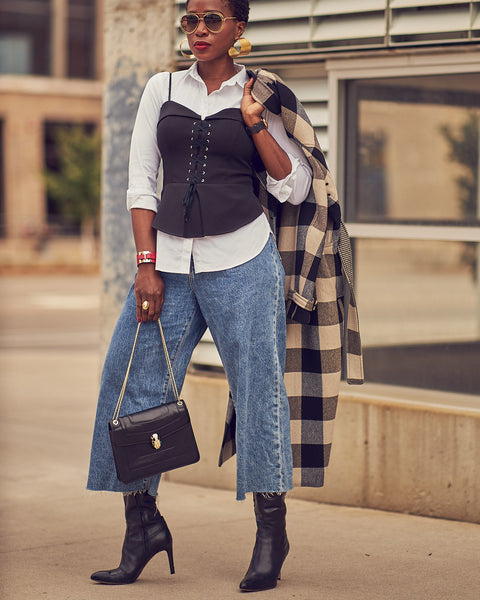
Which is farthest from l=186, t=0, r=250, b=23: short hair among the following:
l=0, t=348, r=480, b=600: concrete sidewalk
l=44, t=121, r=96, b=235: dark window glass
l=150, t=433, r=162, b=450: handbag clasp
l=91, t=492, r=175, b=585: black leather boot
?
l=44, t=121, r=96, b=235: dark window glass

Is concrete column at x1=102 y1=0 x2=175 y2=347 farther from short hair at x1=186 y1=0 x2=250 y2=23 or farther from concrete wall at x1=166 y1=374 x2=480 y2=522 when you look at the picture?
short hair at x1=186 y1=0 x2=250 y2=23

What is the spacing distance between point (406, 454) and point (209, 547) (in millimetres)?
1032

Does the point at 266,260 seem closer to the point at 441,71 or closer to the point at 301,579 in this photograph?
the point at 301,579

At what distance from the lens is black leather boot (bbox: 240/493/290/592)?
383cm

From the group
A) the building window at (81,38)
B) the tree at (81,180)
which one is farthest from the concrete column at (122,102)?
the building window at (81,38)

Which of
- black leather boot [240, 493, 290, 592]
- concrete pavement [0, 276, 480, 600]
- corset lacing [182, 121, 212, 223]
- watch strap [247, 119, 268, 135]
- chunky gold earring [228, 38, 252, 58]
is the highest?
chunky gold earring [228, 38, 252, 58]

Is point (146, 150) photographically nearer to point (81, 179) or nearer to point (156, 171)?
point (156, 171)

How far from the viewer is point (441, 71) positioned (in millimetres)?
4953

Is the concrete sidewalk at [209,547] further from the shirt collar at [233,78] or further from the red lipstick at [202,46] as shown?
the red lipstick at [202,46]

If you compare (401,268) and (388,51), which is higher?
(388,51)

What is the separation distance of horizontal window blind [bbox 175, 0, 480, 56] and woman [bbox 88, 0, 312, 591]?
50.5 inches

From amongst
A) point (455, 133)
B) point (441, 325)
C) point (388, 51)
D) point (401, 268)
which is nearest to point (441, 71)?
point (388, 51)

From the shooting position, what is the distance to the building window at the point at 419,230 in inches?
212

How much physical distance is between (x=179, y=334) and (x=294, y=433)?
59 centimetres
